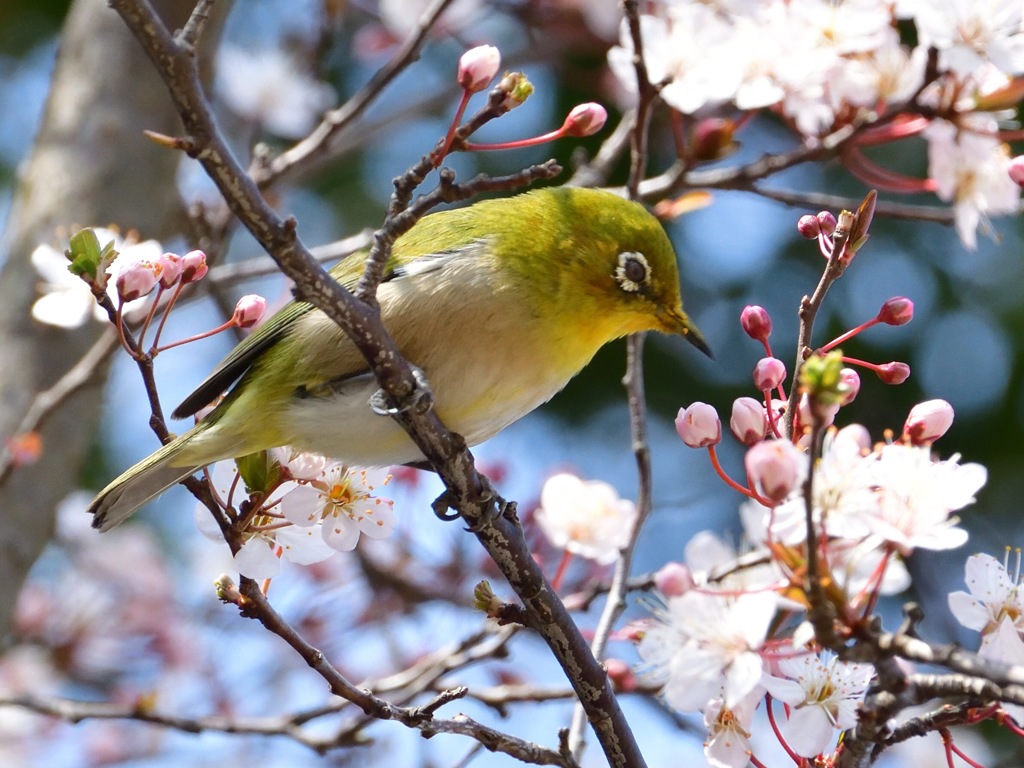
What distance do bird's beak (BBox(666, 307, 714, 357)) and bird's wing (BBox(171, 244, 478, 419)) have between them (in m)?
0.69

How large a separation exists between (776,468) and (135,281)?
147cm

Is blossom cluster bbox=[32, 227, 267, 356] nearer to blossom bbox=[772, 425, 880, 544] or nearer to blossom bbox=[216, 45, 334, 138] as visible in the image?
Answer: blossom bbox=[772, 425, 880, 544]

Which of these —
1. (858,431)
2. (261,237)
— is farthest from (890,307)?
(261,237)

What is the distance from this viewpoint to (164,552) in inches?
271

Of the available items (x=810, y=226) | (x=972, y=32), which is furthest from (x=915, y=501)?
(x=972, y=32)

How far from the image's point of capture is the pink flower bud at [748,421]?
2141mm

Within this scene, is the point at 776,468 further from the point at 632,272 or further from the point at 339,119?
the point at 339,119

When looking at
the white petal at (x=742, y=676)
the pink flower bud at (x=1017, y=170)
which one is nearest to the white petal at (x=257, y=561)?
the white petal at (x=742, y=676)

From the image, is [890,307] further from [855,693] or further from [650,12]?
[650,12]

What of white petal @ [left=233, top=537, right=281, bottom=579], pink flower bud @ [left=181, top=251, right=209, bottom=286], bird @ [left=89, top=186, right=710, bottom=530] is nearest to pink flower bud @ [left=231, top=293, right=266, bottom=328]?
pink flower bud @ [left=181, top=251, right=209, bottom=286]

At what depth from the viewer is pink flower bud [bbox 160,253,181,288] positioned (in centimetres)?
252

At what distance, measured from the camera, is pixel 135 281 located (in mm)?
2469

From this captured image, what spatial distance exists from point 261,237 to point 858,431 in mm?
1312

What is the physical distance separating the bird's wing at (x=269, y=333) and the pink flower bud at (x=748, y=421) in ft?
4.31
